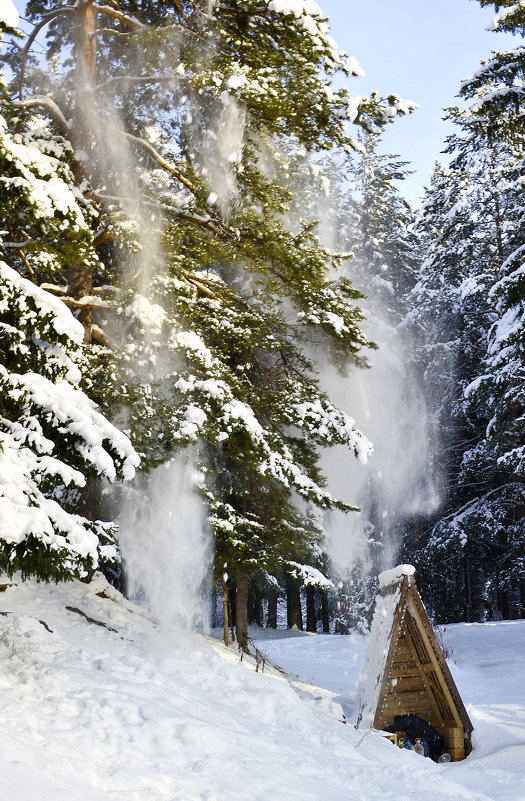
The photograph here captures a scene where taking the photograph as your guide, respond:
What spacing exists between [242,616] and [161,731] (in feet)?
32.9

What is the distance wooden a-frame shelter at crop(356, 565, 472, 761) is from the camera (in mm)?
10562

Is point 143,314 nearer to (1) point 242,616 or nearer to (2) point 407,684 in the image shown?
(2) point 407,684

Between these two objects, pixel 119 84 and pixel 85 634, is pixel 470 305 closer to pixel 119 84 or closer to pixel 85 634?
pixel 119 84

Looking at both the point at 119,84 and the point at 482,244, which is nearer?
the point at 119,84

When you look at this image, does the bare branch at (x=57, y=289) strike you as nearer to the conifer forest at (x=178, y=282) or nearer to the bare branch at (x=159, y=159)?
the conifer forest at (x=178, y=282)

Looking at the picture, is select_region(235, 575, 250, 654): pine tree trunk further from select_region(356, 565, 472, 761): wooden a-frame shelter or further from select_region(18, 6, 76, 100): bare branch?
select_region(18, 6, 76, 100): bare branch

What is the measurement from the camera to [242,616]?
15289 mm

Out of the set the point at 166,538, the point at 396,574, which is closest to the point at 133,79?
the point at 166,538

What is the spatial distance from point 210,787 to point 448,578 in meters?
24.7

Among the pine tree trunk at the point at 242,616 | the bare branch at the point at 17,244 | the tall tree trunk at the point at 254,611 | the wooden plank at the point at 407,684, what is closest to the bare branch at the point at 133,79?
the bare branch at the point at 17,244

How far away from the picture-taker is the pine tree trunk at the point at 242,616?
1441 centimetres

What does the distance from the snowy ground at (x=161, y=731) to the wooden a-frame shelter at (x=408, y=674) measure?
56 centimetres

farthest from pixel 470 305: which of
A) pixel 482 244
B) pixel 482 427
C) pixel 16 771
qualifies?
pixel 16 771

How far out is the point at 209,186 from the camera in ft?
36.4
